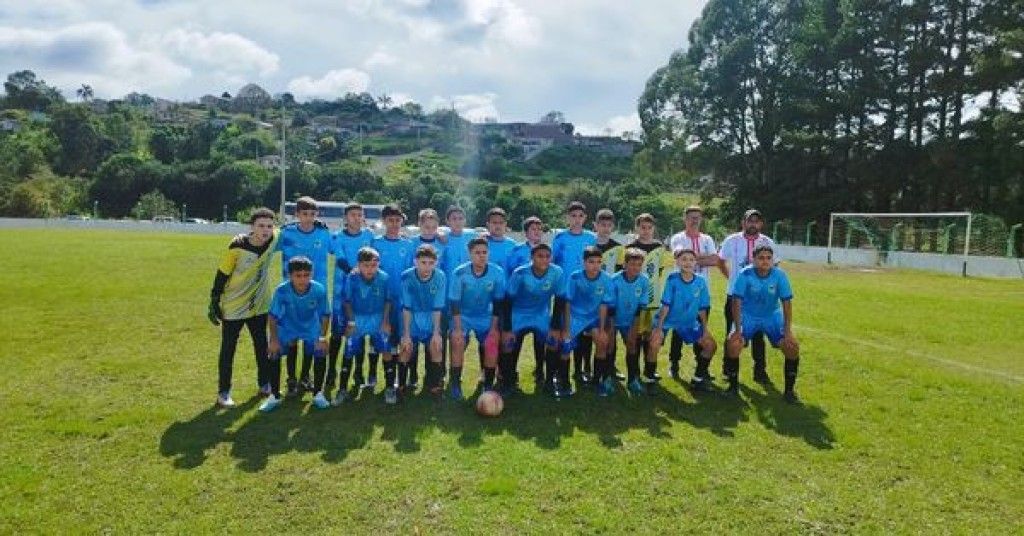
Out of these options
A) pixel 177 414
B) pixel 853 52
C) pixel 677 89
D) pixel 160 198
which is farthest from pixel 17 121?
pixel 177 414

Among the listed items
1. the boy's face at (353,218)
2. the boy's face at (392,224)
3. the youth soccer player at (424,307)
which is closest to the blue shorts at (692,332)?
the youth soccer player at (424,307)

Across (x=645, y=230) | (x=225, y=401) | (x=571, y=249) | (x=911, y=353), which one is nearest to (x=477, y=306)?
(x=571, y=249)

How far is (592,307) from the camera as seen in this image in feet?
25.3

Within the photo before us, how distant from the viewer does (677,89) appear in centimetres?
4653

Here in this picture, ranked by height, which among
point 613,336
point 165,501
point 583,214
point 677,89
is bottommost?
point 165,501

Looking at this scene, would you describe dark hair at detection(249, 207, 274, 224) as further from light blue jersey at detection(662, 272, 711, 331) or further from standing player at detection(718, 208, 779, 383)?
standing player at detection(718, 208, 779, 383)

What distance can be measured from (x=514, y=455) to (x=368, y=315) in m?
2.43

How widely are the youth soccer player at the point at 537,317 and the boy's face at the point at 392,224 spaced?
1.44 metres

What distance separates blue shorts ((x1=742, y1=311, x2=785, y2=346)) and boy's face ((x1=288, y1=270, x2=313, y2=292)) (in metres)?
4.68

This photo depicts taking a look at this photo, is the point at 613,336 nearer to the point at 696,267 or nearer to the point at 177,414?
the point at 696,267

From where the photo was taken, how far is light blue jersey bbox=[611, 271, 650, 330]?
25.6 feet

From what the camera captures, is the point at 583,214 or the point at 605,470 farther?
the point at 583,214

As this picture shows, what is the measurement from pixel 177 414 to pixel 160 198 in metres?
73.8

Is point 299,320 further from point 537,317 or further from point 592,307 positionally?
point 592,307
